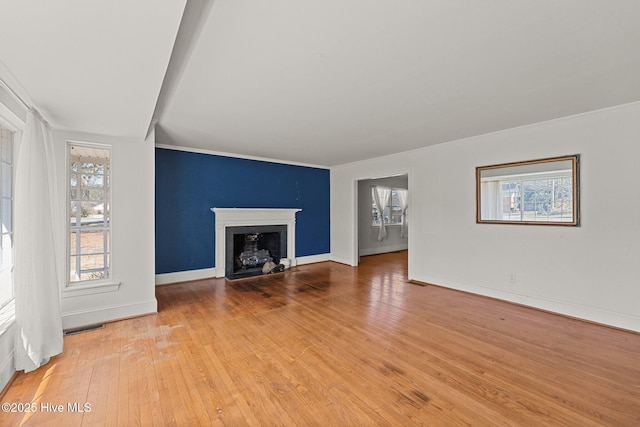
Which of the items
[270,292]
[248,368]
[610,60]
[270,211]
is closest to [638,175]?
[610,60]

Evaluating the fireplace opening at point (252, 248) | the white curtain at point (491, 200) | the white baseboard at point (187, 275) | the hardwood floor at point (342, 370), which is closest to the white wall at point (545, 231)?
the white curtain at point (491, 200)

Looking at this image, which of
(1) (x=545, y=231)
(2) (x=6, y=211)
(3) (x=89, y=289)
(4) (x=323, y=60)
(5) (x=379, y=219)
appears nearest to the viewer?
(4) (x=323, y=60)

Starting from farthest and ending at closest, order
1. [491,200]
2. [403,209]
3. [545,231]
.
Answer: [403,209]
[491,200]
[545,231]

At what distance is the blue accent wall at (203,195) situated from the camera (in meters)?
4.75

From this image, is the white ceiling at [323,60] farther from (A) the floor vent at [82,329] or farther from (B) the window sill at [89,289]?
(A) the floor vent at [82,329]

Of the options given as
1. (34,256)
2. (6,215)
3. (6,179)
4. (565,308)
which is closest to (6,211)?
(6,215)

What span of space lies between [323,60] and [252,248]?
4.57 m

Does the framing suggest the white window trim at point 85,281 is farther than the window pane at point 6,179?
Yes

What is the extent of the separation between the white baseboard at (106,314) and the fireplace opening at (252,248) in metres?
1.80

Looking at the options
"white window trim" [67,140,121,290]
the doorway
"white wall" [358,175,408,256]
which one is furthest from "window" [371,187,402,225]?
"white window trim" [67,140,121,290]

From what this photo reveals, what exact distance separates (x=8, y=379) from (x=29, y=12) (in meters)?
2.56

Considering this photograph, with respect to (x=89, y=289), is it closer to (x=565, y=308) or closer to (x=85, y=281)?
(x=85, y=281)

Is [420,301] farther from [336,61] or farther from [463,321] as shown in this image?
[336,61]

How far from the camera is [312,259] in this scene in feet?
21.9
